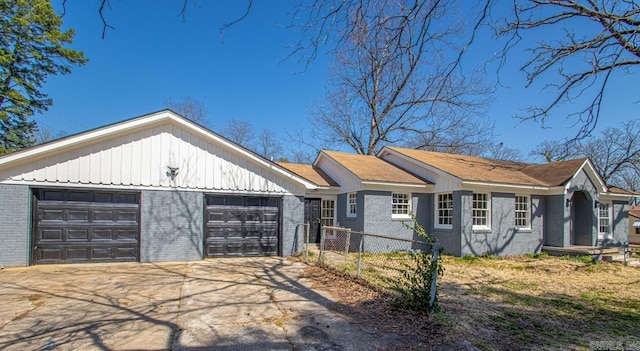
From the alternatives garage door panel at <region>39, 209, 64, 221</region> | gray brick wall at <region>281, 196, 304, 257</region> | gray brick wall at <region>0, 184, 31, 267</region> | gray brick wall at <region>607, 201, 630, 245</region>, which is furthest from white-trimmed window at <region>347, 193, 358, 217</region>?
gray brick wall at <region>607, 201, 630, 245</region>

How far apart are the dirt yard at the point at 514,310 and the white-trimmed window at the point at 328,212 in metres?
5.99

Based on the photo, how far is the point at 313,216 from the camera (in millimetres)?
14750

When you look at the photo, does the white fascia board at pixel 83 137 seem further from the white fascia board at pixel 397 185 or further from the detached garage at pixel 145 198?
the white fascia board at pixel 397 185

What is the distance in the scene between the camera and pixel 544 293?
7461 mm

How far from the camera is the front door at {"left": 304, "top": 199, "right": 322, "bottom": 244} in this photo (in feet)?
48.0

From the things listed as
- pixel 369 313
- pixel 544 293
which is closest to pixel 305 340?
pixel 369 313

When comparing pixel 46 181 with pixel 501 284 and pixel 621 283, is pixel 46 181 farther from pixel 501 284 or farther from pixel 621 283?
pixel 621 283

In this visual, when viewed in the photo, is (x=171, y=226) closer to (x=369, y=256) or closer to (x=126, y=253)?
(x=126, y=253)

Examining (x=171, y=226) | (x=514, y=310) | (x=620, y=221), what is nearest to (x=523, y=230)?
(x=620, y=221)

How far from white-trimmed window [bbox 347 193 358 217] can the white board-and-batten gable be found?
10.0 ft

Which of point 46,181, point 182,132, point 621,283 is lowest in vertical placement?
point 621,283

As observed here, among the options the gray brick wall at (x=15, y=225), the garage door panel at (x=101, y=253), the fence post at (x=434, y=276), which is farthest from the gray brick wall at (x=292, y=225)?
the gray brick wall at (x=15, y=225)

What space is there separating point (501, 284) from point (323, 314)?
5.30 metres

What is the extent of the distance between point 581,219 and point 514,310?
1235 cm
